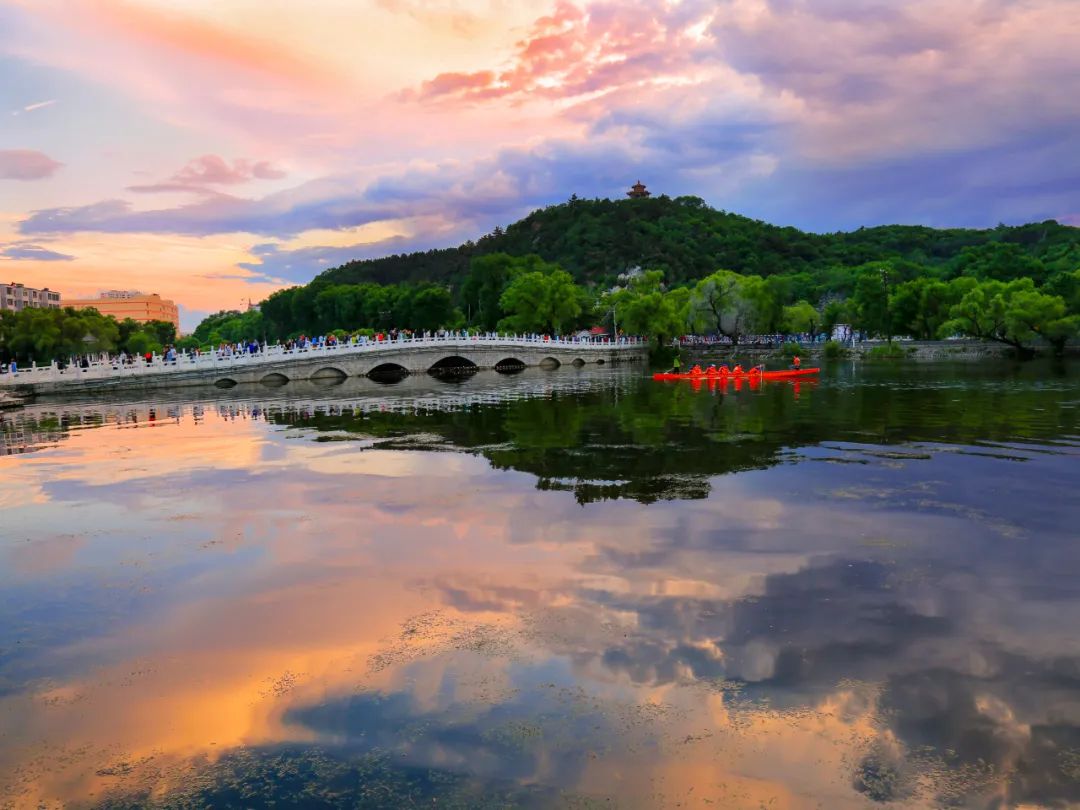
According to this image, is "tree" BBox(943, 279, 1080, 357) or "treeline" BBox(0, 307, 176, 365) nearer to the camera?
"tree" BBox(943, 279, 1080, 357)

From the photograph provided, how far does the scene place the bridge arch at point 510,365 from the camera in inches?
2837

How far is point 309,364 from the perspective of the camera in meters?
56.3

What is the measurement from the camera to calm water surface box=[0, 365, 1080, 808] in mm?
5453

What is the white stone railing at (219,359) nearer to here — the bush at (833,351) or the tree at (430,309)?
the bush at (833,351)

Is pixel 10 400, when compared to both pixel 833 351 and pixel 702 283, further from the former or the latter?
pixel 702 283

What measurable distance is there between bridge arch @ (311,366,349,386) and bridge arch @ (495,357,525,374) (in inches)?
582

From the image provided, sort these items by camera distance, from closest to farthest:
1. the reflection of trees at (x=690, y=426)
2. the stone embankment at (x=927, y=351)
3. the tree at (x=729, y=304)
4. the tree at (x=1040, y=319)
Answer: the reflection of trees at (x=690, y=426) < the tree at (x=1040, y=319) < the stone embankment at (x=927, y=351) < the tree at (x=729, y=304)

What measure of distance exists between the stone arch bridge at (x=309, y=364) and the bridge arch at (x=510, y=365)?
0.11 meters

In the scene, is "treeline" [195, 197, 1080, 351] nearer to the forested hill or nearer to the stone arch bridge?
the forested hill

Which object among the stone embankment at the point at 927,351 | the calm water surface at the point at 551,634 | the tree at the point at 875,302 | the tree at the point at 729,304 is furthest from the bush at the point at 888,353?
the calm water surface at the point at 551,634

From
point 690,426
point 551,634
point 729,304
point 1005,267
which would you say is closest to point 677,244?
point 1005,267

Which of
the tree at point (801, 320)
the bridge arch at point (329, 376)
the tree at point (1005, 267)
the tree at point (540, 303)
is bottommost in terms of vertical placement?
the bridge arch at point (329, 376)

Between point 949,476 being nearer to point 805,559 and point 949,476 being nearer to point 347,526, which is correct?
point 805,559

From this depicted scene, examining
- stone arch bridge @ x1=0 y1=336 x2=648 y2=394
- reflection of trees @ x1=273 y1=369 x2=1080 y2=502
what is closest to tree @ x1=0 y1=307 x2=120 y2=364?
stone arch bridge @ x1=0 y1=336 x2=648 y2=394
